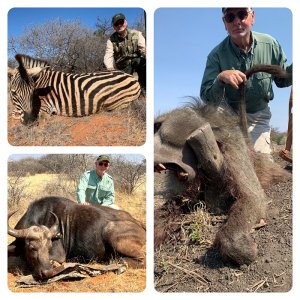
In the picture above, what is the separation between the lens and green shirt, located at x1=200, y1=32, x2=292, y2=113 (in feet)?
14.3

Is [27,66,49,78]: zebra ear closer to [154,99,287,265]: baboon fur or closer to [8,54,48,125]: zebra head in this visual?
[8,54,48,125]: zebra head

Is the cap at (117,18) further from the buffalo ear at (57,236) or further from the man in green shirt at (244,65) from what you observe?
the buffalo ear at (57,236)

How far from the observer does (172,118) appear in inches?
158

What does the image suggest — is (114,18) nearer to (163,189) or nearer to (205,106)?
(205,106)

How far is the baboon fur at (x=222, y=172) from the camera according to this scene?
12.3ft

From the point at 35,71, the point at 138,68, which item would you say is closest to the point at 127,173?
the point at 138,68

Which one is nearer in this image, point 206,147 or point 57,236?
point 206,147

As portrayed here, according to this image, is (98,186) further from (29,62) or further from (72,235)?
(29,62)

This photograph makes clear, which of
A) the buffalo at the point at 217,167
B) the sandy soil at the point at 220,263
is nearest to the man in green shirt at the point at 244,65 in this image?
the buffalo at the point at 217,167

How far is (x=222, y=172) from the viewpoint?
394cm

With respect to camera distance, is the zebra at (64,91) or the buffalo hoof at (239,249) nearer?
the buffalo hoof at (239,249)

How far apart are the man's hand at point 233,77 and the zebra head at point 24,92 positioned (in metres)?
1.76

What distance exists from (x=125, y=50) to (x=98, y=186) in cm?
130

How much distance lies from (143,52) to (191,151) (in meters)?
1.08
